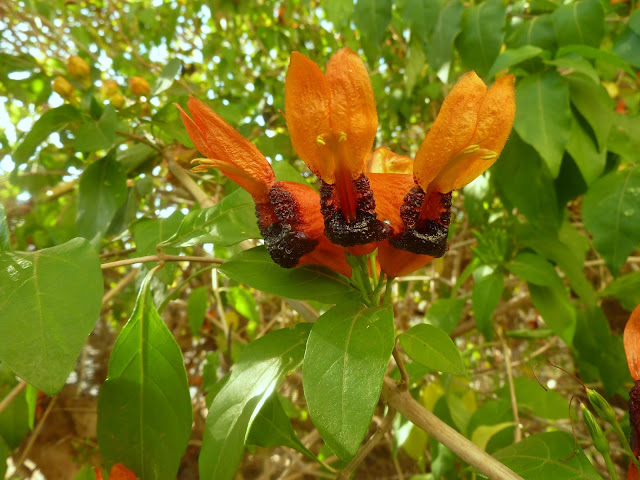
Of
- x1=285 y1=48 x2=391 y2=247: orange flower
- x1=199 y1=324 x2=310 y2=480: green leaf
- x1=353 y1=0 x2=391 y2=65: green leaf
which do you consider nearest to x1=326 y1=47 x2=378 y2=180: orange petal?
x1=285 y1=48 x2=391 y2=247: orange flower

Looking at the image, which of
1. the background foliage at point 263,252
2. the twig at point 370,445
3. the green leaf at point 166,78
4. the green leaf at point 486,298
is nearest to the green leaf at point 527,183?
the background foliage at point 263,252

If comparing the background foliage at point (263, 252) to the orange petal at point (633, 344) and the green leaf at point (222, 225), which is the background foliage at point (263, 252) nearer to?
the green leaf at point (222, 225)

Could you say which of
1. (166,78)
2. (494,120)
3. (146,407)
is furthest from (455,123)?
(166,78)

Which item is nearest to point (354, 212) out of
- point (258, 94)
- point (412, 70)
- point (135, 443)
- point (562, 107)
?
point (135, 443)

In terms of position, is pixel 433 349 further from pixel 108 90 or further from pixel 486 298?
pixel 108 90

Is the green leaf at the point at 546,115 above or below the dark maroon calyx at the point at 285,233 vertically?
below

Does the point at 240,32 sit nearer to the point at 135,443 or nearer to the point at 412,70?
the point at 412,70

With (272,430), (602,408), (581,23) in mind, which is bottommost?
(272,430)

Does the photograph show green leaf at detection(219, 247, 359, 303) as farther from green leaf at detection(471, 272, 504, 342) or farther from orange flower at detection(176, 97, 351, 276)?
green leaf at detection(471, 272, 504, 342)
